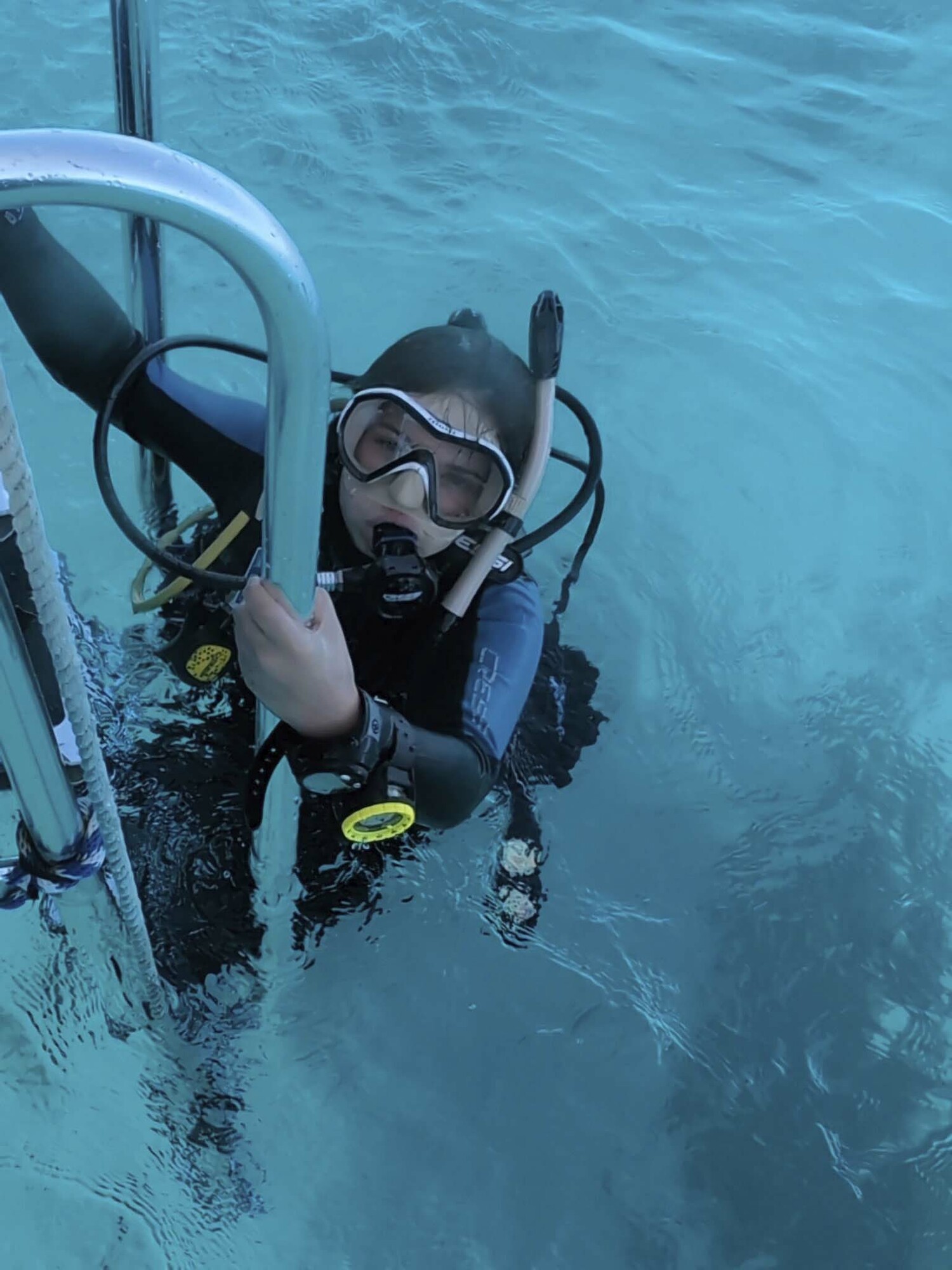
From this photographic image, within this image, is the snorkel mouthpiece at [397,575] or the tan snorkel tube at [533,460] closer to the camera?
the tan snorkel tube at [533,460]

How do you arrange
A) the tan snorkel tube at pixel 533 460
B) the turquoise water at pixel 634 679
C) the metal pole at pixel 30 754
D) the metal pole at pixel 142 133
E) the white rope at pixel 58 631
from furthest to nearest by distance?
1. the turquoise water at pixel 634 679
2. the metal pole at pixel 142 133
3. the tan snorkel tube at pixel 533 460
4. the metal pole at pixel 30 754
5. the white rope at pixel 58 631

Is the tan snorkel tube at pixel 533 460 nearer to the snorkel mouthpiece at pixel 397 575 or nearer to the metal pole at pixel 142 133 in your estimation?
the snorkel mouthpiece at pixel 397 575

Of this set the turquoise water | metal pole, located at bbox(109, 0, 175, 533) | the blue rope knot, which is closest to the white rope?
the blue rope knot

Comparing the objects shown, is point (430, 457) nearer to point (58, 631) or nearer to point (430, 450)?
point (430, 450)

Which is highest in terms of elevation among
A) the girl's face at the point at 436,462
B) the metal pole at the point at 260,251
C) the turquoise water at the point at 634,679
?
the metal pole at the point at 260,251

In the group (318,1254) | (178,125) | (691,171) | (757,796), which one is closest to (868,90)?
(691,171)

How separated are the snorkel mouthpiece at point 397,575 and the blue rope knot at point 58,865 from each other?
0.57 m

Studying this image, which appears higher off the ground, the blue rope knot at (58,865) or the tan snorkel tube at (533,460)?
the tan snorkel tube at (533,460)

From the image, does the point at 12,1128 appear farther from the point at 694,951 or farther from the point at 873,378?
the point at 873,378

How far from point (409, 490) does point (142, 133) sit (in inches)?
27.5

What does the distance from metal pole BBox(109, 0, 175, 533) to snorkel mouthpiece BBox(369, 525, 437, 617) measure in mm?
557

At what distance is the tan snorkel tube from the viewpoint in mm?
1352

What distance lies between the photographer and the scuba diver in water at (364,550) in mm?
1488

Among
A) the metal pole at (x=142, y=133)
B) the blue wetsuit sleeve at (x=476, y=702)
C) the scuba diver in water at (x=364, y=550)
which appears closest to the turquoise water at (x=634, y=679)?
the scuba diver in water at (x=364, y=550)
